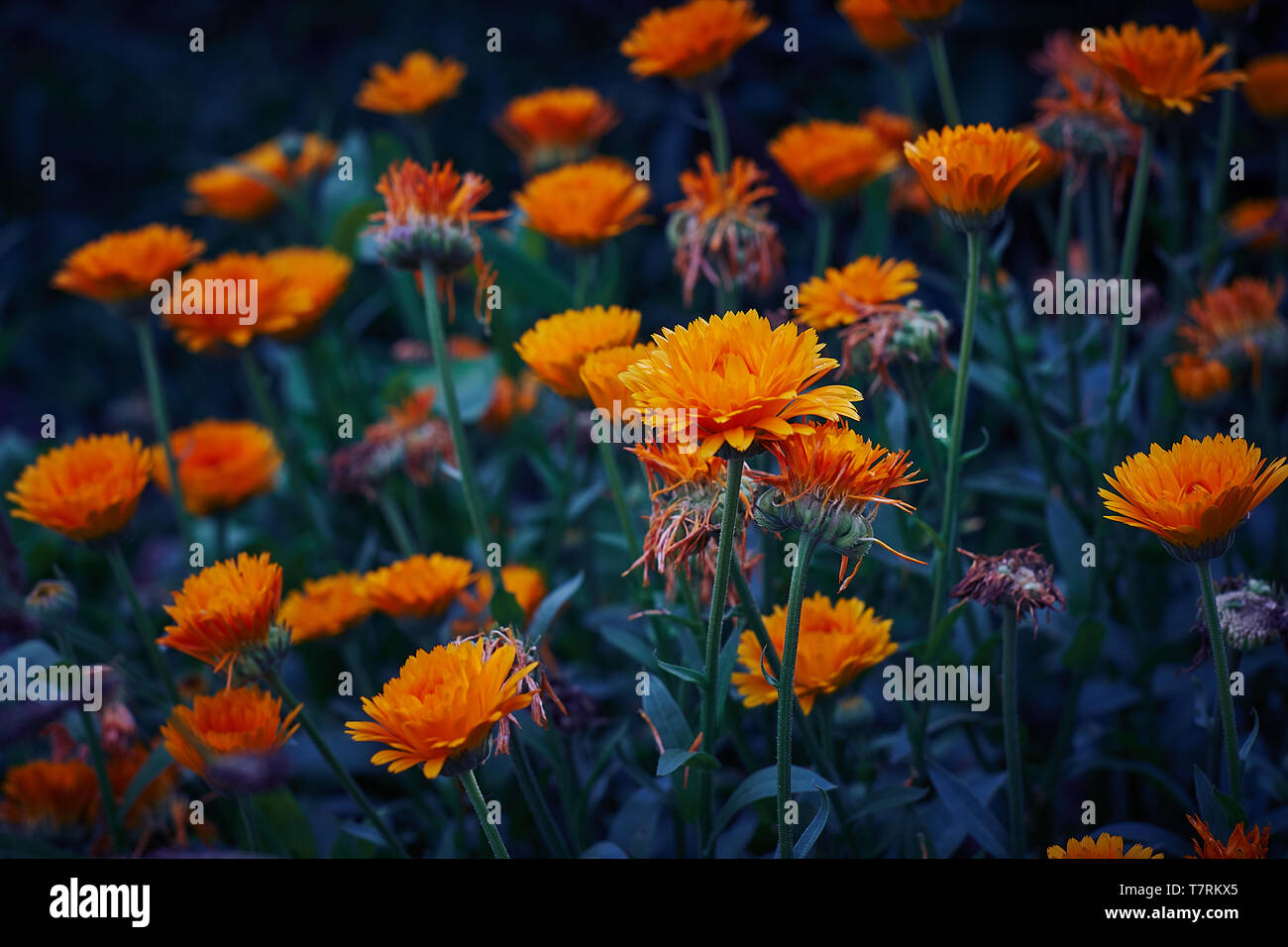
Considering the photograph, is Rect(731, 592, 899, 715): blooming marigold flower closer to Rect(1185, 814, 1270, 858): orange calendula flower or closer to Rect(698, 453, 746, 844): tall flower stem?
Rect(698, 453, 746, 844): tall flower stem

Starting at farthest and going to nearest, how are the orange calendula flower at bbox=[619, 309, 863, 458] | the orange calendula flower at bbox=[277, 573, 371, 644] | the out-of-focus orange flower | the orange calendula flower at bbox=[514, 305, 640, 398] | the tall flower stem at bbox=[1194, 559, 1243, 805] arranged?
the out-of-focus orange flower → the orange calendula flower at bbox=[277, 573, 371, 644] → the orange calendula flower at bbox=[514, 305, 640, 398] → the tall flower stem at bbox=[1194, 559, 1243, 805] → the orange calendula flower at bbox=[619, 309, 863, 458]

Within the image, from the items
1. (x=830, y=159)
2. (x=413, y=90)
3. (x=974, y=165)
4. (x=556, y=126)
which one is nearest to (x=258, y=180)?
(x=413, y=90)

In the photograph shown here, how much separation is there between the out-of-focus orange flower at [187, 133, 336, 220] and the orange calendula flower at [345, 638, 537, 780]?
98cm

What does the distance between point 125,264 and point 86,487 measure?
0.33m

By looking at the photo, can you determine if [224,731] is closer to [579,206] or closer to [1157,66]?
[579,206]

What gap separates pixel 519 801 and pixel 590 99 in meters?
0.82

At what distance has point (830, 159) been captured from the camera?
3.55ft

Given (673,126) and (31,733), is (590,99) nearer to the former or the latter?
(673,126)

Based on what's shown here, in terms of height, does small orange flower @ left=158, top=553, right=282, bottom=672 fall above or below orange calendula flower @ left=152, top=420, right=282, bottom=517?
below

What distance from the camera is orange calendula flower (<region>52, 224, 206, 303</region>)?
108 cm

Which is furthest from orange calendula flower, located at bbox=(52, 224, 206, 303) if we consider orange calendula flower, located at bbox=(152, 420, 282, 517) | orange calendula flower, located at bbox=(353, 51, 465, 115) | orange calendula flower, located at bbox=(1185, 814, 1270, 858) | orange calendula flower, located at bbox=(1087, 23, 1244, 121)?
orange calendula flower, located at bbox=(1185, 814, 1270, 858)

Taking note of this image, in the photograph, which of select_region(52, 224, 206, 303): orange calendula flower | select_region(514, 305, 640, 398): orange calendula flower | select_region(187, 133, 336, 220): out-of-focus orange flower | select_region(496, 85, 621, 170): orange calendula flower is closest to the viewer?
select_region(514, 305, 640, 398): orange calendula flower

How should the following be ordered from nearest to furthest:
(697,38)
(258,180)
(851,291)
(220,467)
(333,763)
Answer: (333,763) → (851,291) → (697,38) → (220,467) → (258,180)

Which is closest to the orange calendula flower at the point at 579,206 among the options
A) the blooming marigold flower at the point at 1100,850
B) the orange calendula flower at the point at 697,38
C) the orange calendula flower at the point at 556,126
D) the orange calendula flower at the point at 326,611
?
the orange calendula flower at the point at 697,38
